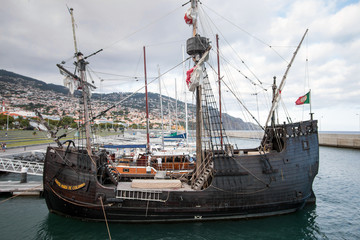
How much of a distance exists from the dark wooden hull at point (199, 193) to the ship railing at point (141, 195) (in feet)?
0.24

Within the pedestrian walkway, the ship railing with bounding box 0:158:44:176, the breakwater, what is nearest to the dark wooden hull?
the ship railing with bounding box 0:158:44:176

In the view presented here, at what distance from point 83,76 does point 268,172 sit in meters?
10.5

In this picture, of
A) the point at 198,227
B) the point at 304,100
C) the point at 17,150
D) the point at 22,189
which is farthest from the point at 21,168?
the point at 304,100

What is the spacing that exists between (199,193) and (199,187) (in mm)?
285

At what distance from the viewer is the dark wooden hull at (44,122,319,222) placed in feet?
29.6

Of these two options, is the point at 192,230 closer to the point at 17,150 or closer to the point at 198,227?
Result: the point at 198,227

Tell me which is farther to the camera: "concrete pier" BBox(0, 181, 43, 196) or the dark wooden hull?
"concrete pier" BBox(0, 181, 43, 196)

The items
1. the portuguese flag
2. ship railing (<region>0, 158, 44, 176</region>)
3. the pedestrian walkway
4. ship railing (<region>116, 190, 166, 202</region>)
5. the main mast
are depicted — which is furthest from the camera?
the pedestrian walkway

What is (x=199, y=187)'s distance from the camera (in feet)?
30.1

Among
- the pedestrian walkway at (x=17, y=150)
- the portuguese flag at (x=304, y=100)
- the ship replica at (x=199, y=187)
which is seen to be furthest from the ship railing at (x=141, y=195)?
the pedestrian walkway at (x=17, y=150)

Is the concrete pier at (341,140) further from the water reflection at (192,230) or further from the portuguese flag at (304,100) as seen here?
the water reflection at (192,230)

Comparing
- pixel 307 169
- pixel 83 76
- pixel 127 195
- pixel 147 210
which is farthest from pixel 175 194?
pixel 83 76

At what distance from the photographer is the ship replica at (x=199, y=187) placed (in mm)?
9008

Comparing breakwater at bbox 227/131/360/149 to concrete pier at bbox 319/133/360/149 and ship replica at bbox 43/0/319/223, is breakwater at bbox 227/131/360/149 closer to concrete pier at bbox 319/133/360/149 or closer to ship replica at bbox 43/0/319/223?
concrete pier at bbox 319/133/360/149
